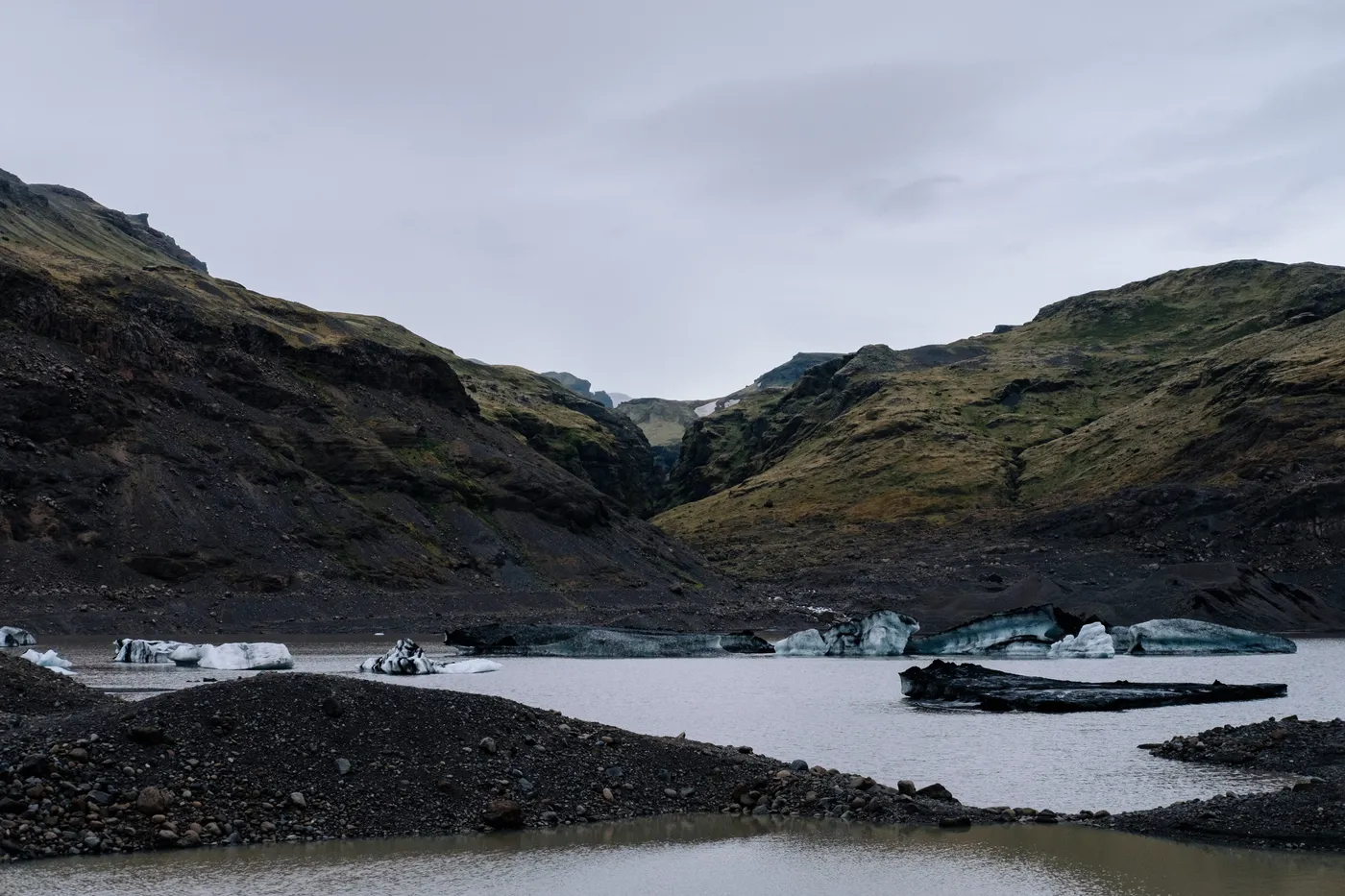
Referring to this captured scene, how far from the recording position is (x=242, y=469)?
93.4 metres

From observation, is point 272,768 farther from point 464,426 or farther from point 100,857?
point 464,426

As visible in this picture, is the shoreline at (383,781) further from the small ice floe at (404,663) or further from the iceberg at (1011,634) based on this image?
the iceberg at (1011,634)

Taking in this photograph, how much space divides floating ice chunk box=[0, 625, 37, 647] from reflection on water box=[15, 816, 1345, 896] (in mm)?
47142

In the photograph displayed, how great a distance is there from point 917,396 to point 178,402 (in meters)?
127

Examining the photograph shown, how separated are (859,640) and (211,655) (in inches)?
1457

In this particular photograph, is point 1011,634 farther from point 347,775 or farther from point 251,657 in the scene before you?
point 347,775

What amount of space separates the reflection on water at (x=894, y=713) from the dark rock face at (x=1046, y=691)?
0.90 m

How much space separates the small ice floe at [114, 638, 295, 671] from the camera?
170ft

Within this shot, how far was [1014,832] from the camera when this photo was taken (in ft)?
64.8

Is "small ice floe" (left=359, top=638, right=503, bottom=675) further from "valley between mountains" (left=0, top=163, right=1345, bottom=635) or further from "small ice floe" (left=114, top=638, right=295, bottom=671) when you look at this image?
"valley between mountains" (left=0, top=163, right=1345, bottom=635)

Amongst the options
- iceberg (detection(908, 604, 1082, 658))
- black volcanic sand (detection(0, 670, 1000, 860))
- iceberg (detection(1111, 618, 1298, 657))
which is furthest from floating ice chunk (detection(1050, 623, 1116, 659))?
black volcanic sand (detection(0, 670, 1000, 860))

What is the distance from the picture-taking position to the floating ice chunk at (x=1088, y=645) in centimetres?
6838

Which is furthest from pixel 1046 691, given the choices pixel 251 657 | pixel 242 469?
pixel 242 469

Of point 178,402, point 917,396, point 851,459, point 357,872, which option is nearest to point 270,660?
point 357,872
